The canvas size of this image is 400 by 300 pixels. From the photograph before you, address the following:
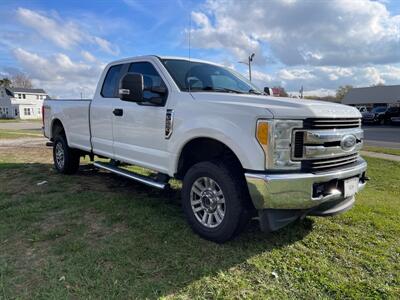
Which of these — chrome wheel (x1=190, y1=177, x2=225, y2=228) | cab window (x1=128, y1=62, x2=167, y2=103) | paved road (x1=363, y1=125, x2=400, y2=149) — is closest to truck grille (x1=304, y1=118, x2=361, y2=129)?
chrome wheel (x1=190, y1=177, x2=225, y2=228)

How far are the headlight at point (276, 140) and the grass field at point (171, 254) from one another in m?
1.00

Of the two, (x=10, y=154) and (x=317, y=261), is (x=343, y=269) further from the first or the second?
(x=10, y=154)

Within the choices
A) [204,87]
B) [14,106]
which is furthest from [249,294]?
[14,106]

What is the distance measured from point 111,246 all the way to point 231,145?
1645mm

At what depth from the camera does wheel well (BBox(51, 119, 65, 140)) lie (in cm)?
708

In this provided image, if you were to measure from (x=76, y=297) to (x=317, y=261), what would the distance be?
7.30ft

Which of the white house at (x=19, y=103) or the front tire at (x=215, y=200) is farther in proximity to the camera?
the white house at (x=19, y=103)

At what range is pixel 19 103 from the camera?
222 ft

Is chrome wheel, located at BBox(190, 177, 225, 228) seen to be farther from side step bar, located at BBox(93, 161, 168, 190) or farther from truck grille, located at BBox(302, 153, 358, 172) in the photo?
truck grille, located at BBox(302, 153, 358, 172)

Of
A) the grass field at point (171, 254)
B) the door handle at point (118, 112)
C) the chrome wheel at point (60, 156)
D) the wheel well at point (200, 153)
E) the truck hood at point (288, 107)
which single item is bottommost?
the grass field at point (171, 254)

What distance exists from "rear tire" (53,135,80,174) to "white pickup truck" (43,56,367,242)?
2099 mm

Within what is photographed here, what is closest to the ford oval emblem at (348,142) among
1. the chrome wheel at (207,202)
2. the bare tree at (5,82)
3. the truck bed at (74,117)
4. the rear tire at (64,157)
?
the chrome wheel at (207,202)

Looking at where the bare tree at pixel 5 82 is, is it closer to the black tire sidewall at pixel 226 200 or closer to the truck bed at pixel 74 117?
the truck bed at pixel 74 117

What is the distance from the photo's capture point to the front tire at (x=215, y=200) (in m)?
3.41
